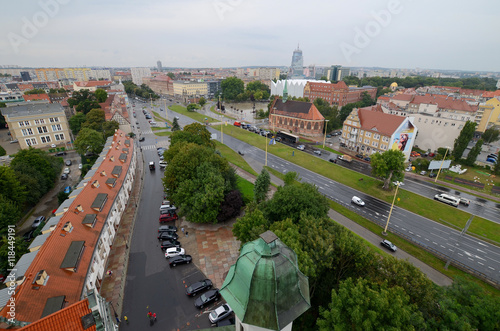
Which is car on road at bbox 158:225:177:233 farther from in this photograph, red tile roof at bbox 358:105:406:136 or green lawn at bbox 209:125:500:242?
red tile roof at bbox 358:105:406:136

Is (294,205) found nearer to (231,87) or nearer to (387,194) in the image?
(387,194)

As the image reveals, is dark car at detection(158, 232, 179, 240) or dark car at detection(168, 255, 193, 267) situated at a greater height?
dark car at detection(158, 232, 179, 240)

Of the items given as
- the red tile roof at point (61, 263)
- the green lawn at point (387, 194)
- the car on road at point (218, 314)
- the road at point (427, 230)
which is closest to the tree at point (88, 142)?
the red tile roof at point (61, 263)

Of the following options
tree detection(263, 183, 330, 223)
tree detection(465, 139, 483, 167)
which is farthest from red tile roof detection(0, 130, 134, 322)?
tree detection(465, 139, 483, 167)

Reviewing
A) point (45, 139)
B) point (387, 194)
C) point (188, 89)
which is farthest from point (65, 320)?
point (188, 89)

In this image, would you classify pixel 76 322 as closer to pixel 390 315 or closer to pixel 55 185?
pixel 390 315

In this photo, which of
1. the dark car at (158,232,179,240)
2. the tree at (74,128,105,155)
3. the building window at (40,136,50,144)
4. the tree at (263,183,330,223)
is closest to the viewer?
the tree at (263,183,330,223)
